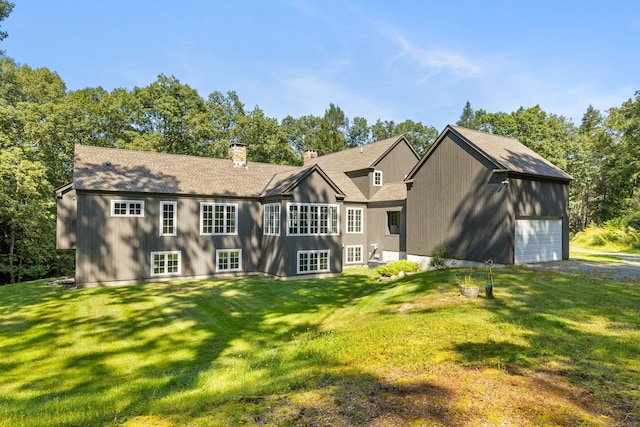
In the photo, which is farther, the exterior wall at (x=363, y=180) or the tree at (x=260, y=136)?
the tree at (x=260, y=136)

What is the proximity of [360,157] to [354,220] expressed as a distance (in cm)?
659

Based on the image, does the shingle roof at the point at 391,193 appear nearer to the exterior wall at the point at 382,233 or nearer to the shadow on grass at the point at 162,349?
the exterior wall at the point at 382,233

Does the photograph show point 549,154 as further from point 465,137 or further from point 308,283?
point 308,283

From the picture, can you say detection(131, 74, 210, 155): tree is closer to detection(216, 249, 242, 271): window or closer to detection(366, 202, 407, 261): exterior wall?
detection(216, 249, 242, 271): window

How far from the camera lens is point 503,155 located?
792 inches

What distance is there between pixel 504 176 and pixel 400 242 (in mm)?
9177

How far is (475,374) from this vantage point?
5.68 m

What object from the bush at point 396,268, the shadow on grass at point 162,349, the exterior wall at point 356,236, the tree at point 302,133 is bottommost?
the shadow on grass at point 162,349

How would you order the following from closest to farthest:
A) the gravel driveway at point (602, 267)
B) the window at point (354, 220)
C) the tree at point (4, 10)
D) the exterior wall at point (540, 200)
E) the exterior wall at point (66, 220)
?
the gravel driveway at point (602, 267)
the tree at point (4, 10)
the exterior wall at point (540, 200)
the exterior wall at point (66, 220)
the window at point (354, 220)

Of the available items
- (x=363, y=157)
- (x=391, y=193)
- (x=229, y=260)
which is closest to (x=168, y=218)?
(x=229, y=260)

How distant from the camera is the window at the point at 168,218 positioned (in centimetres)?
2073

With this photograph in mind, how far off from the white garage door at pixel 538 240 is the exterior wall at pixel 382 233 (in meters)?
8.00

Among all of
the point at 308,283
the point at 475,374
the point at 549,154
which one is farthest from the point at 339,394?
the point at 549,154

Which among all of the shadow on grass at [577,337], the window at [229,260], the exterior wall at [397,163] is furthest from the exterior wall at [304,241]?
the shadow on grass at [577,337]
